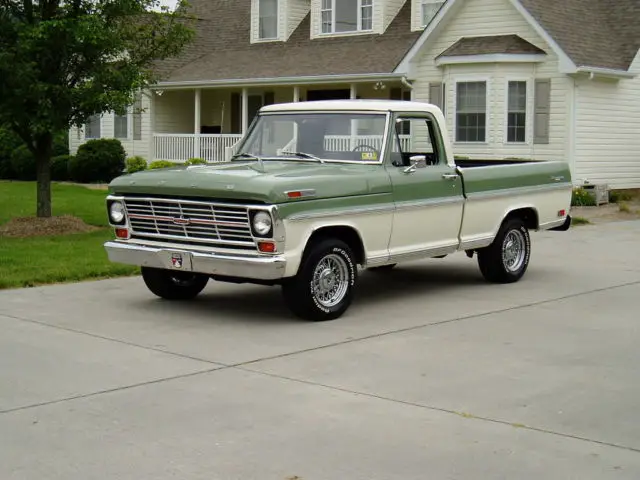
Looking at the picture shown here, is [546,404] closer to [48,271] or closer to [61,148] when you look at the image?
[48,271]

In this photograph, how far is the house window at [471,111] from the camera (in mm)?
24359

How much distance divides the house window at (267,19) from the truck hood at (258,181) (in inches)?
850

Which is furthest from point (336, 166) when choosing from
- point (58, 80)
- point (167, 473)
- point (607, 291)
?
point (58, 80)

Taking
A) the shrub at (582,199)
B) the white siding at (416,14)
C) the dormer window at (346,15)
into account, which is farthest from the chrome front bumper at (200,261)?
the dormer window at (346,15)

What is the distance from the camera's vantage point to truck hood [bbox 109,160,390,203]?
9039 mm

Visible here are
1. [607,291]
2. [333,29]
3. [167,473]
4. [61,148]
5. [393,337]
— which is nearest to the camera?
[167,473]

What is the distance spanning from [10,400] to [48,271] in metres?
5.64

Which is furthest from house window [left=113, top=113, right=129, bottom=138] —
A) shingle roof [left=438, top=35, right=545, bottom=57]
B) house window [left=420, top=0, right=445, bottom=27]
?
shingle roof [left=438, top=35, right=545, bottom=57]

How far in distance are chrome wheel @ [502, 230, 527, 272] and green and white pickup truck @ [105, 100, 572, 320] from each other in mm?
15

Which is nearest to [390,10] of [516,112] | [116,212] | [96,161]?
[516,112]

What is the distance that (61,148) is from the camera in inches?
1383

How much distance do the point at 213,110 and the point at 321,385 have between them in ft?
89.7

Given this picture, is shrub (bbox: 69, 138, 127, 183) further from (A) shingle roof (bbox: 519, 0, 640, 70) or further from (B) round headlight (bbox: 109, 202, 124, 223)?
(B) round headlight (bbox: 109, 202, 124, 223)

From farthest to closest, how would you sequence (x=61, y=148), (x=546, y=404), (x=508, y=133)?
(x=61, y=148)
(x=508, y=133)
(x=546, y=404)
